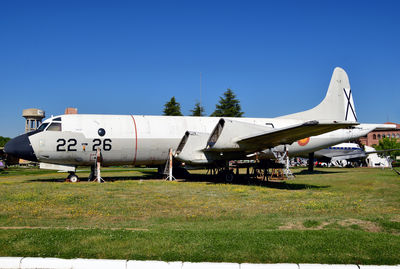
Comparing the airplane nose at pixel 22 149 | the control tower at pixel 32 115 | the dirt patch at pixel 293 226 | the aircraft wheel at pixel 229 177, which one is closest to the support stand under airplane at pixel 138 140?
the airplane nose at pixel 22 149

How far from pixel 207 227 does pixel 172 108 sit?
6030 centimetres

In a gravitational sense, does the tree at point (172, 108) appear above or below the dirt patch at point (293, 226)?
above

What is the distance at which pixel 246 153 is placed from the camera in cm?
1889

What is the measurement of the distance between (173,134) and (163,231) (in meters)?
14.0

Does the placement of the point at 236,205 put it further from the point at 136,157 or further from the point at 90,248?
the point at 136,157

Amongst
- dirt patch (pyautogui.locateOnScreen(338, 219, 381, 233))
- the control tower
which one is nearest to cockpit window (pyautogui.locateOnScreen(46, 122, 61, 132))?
dirt patch (pyautogui.locateOnScreen(338, 219, 381, 233))

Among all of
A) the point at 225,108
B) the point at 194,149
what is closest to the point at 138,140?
the point at 194,149

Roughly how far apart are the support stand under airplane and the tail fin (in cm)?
573

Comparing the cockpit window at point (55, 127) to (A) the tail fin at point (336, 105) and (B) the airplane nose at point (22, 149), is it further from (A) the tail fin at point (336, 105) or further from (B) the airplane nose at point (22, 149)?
(A) the tail fin at point (336, 105)

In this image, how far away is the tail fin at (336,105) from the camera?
25.1 metres

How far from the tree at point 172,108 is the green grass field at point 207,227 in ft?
Result: 178

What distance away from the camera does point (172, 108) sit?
67.1 metres

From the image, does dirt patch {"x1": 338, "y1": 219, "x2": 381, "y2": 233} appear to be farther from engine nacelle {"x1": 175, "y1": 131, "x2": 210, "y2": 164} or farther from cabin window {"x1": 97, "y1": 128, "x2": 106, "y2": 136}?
cabin window {"x1": 97, "y1": 128, "x2": 106, "y2": 136}

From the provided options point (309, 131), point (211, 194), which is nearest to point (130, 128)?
point (211, 194)
